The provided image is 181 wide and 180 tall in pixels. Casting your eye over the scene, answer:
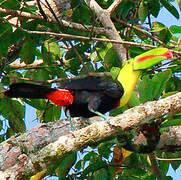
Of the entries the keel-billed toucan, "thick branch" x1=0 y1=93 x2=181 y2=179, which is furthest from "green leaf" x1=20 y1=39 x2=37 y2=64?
"thick branch" x1=0 y1=93 x2=181 y2=179

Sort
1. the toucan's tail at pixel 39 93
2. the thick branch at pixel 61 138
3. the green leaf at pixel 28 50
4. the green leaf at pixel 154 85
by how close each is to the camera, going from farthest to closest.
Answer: the green leaf at pixel 28 50
the green leaf at pixel 154 85
the toucan's tail at pixel 39 93
the thick branch at pixel 61 138

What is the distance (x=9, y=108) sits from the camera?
333 centimetres

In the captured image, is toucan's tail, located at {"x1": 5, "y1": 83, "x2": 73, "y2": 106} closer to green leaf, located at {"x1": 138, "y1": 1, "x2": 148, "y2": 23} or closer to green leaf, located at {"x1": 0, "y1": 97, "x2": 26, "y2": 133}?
green leaf, located at {"x1": 0, "y1": 97, "x2": 26, "y2": 133}

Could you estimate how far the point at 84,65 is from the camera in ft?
10.3

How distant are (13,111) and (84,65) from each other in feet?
2.38

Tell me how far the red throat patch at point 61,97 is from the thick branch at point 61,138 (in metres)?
0.24

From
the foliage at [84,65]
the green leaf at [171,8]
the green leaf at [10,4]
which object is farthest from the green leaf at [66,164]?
the green leaf at [171,8]

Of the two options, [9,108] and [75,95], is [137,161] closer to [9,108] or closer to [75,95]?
[75,95]

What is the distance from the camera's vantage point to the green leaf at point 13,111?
10.9 feet

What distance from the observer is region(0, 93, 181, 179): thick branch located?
2.12 meters

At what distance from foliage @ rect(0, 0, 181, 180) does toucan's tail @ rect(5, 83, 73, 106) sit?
0.77 ft

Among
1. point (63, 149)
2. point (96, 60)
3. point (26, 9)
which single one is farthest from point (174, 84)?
point (63, 149)

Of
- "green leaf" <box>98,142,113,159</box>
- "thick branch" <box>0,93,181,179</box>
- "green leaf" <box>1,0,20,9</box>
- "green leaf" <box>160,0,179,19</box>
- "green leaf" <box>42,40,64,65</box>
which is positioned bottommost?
"green leaf" <box>98,142,113,159</box>

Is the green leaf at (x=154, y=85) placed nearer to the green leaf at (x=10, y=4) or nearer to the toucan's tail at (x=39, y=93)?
the toucan's tail at (x=39, y=93)
